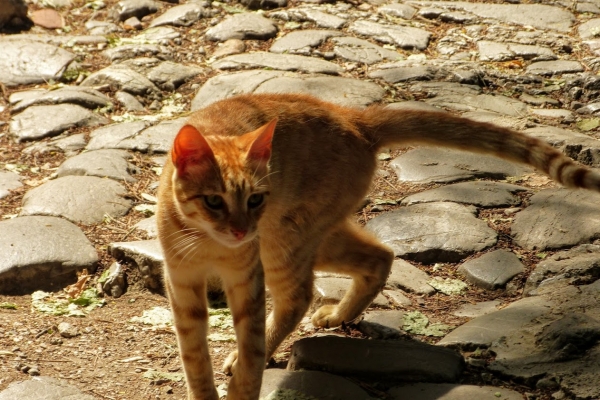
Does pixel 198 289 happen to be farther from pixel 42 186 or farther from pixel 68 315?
pixel 42 186

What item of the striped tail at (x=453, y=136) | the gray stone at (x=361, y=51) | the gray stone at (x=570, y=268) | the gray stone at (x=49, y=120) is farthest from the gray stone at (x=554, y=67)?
the gray stone at (x=49, y=120)

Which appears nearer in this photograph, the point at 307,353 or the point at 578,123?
the point at 307,353

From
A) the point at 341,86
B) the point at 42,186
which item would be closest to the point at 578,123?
the point at 341,86

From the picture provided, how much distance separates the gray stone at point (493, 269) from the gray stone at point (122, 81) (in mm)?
3811

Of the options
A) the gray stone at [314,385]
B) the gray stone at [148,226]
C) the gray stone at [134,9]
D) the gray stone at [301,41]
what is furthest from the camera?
the gray stone at [134,9]

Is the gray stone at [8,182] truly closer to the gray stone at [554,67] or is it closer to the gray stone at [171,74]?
the gray stone at [171,74]

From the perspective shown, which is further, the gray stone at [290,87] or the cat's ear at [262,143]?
the gray stone at [290,87]

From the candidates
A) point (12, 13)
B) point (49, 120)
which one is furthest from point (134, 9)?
point (49, 120)

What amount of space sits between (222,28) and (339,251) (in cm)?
478

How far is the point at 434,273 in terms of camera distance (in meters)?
4.87

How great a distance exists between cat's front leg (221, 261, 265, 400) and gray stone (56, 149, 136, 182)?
8.16 feet

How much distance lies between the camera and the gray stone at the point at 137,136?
21.3 feet

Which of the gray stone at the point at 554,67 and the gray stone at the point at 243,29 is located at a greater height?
the gray stone at the point at 554,67

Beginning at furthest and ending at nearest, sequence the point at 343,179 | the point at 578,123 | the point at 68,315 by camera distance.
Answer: the point at 578,123 → the point at 68,315 → the point at 343,179
